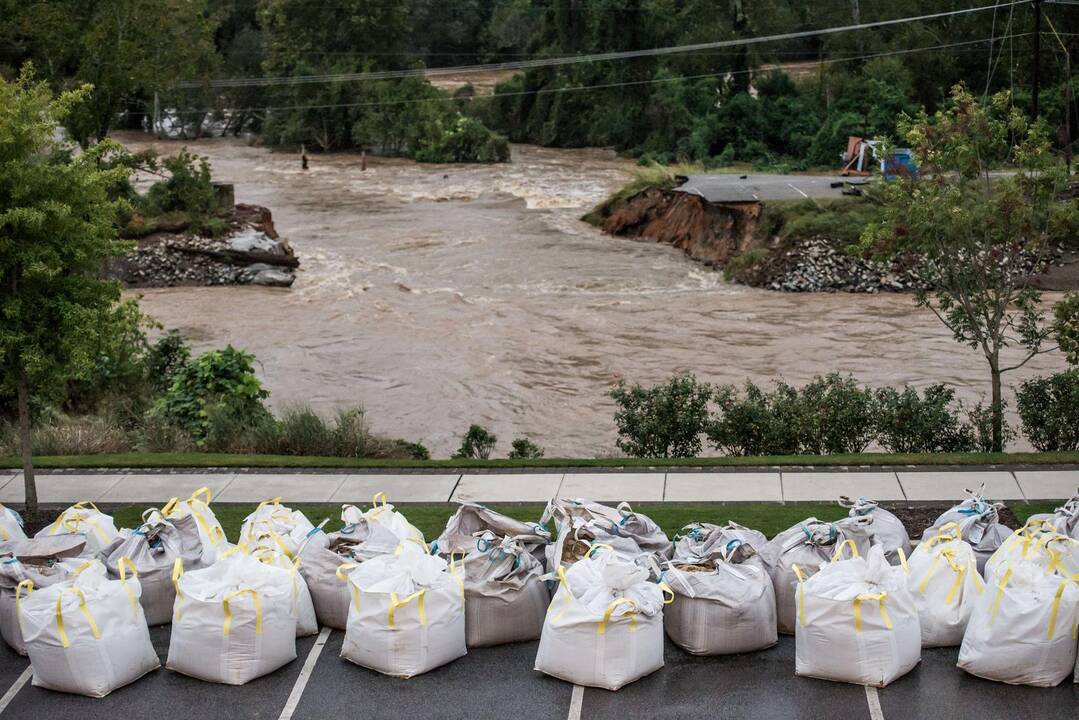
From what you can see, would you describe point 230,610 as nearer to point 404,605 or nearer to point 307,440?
point 404,605

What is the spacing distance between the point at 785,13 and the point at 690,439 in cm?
5074

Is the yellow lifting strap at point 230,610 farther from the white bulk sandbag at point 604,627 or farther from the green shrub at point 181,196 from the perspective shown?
the green shrub at point 181,196

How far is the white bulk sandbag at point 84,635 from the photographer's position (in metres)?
7.93

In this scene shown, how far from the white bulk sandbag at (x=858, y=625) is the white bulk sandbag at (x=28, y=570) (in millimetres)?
4891

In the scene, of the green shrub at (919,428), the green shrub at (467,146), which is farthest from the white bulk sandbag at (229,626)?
the green shrub at (467,146)

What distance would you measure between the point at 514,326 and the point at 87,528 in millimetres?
18857

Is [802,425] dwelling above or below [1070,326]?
below

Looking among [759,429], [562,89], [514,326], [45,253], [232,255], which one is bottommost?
[514,326]

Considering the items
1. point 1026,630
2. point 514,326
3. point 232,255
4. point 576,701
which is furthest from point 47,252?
point 232,255

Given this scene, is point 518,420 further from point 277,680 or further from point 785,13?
point 785,13

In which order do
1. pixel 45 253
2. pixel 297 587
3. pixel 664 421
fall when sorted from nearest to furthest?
pixel 297 587 → pixel 45 253 → pixel 664 421

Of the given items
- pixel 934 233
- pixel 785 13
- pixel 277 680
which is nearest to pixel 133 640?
pixel 277 680

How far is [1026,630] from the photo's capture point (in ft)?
25.3

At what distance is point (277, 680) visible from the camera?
823cm
